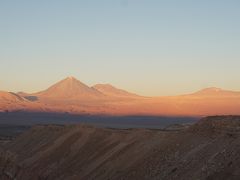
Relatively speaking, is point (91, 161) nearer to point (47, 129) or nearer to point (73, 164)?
point (73, 164)

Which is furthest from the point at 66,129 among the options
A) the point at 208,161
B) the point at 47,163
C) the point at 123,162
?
the point at 208,161

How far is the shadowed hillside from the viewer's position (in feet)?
94.8

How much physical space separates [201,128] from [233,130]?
3.14 m

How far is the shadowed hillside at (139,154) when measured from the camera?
28.9 meters

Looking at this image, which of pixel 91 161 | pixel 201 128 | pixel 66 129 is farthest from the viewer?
pixel 66 129

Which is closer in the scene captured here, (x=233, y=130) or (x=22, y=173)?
(x=233, y=130)

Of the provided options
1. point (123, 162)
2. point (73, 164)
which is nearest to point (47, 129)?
point (73, 164)

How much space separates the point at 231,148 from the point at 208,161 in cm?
139

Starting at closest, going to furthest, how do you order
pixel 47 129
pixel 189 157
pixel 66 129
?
1. pixel 189 157
2. pixel 66 129
3. pixel 47 129

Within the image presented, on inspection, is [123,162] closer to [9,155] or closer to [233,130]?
[233,130]

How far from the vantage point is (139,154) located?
37.2 m

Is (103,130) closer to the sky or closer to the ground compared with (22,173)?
closer to the sky

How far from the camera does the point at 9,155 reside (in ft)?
200

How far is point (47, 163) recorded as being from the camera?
48.6 m
